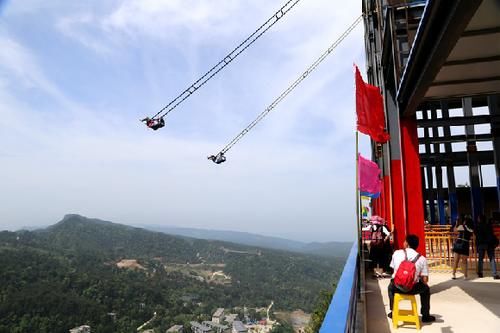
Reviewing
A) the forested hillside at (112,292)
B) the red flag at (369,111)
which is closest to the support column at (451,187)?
the red flag at (369,111)

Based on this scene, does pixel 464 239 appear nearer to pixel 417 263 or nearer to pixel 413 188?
pixel 413 188

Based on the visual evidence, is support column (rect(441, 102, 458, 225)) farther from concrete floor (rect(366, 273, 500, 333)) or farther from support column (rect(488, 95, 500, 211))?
concrete floor (rect(366, 273, 500, 333))

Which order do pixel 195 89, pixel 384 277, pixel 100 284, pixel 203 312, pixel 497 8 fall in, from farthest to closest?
pixel 203 312 → pixel 100 284 → pixel 195 89 → pixel 384 277 → pixel 497 8

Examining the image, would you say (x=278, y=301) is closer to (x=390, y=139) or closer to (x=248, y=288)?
(x=248, y=288)

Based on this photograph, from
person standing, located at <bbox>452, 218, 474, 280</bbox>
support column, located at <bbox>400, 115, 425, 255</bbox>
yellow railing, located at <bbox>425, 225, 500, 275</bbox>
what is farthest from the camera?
yellow railing, located at <bbox>425, 225, 500, 275</bbox>

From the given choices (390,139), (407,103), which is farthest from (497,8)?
(390,139)

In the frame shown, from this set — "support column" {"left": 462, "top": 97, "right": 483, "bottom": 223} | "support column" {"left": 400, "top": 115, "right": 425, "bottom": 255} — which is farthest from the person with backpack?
"support column" {"left": 462, "top": 97, "right": 483, "bottom": 223}
